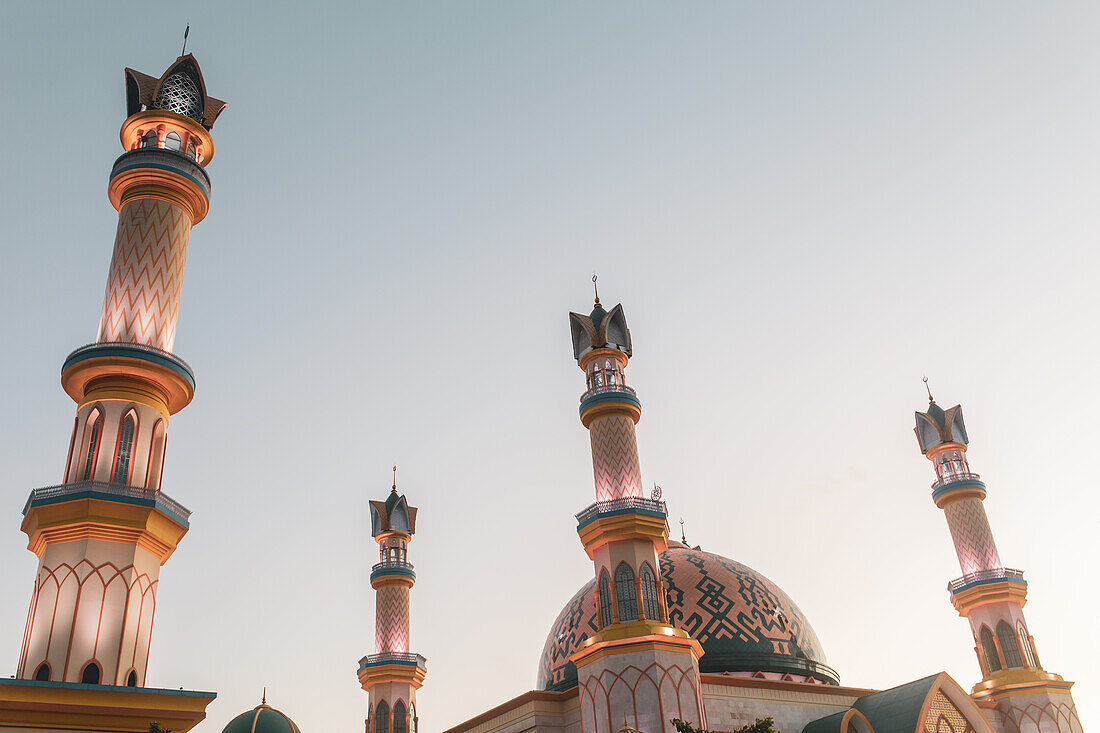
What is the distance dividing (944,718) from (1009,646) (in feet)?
18.2

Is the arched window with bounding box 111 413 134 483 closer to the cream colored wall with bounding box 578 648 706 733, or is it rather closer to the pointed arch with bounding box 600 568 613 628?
the cream colored wall with bounding box 578 648 706 733

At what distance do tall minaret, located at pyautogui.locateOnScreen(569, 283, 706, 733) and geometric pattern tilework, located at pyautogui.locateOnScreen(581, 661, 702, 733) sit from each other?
0.7 inches

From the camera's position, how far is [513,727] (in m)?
18.5

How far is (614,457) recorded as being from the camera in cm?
1811

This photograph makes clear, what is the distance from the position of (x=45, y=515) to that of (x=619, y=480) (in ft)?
33.7

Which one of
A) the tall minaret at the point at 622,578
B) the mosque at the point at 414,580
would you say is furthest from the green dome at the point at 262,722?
the tall minaret at the point at 622,578

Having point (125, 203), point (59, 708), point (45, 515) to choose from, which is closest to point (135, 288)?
point (125, 203)

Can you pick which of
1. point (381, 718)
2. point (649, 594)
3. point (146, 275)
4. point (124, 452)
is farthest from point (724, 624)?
point (146, 275)

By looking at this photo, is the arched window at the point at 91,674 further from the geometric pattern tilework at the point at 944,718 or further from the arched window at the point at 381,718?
the geometric pattern tilework at the point at 944,718

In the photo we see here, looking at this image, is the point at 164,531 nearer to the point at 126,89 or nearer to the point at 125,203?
the point at 125,203

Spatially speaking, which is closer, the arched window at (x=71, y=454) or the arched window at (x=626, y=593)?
the arched window at (x=71, y=454)

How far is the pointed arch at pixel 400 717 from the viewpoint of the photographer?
22.2m

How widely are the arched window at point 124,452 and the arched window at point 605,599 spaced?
891cm

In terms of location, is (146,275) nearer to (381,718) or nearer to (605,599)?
(605,599)
